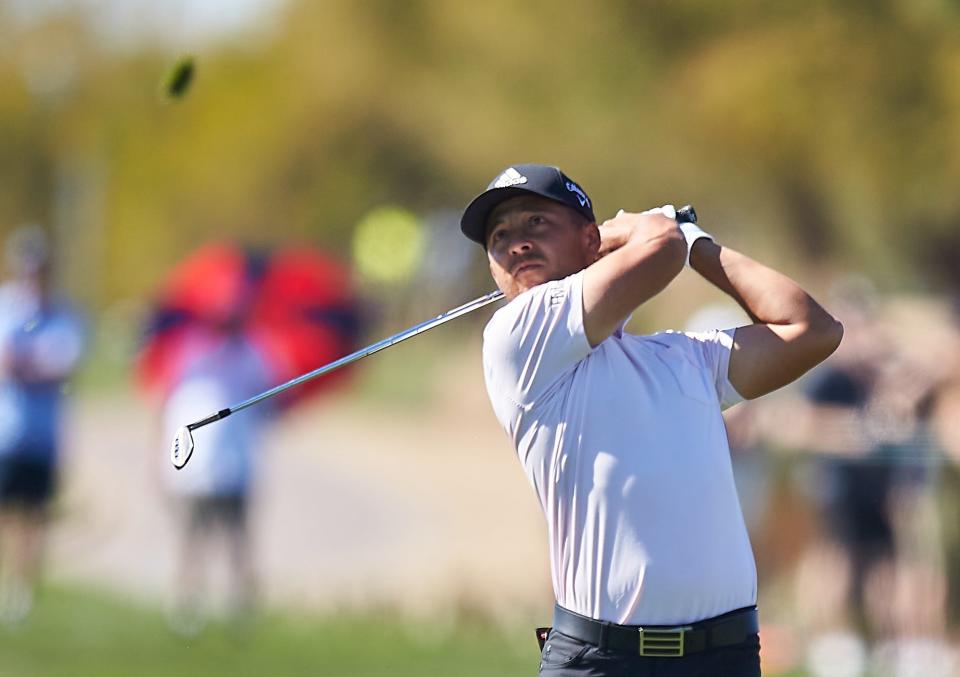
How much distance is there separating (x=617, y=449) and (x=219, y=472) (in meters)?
7.53

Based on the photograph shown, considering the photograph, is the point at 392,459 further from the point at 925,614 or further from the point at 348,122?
the point at 348,122

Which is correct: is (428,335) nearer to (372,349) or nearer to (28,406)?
(28,406)

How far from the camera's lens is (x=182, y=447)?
430 cm

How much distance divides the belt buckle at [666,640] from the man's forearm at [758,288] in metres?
0.78

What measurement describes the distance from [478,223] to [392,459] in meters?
8.31

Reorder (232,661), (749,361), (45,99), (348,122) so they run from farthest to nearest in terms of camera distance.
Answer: (45,99), (348,122), (232,661), (749,361)

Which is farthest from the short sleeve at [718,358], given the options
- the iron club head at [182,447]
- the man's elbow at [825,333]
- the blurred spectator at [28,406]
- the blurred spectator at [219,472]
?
the blurred spectator at [28,406]

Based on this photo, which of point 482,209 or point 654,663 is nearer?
point 654,663

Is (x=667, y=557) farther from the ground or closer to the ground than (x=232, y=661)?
closer to the ground

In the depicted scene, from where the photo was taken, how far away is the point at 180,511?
1124cm

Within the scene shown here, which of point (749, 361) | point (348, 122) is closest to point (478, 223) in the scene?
point (749, 361)

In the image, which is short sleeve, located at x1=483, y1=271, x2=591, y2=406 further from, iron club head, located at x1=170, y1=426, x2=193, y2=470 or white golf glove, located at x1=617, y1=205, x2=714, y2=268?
iron club head, located at x1=170, y1=426, x2=193, y2=470

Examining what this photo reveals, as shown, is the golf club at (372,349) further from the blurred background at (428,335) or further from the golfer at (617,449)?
the blurred background at (428,335)

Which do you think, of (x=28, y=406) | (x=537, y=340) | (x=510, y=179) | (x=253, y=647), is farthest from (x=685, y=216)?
(x=28, y=406)
